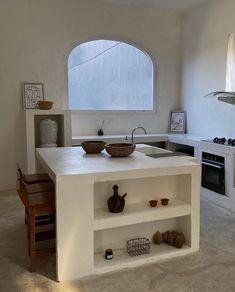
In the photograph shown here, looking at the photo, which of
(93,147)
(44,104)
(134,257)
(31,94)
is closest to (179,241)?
(134,257)

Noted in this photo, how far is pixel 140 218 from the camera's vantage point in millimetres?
2555

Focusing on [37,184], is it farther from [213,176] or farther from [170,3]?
[170,3]

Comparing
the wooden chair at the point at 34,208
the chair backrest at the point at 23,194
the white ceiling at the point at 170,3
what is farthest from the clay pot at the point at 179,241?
the white ceiling at the point at 170,3

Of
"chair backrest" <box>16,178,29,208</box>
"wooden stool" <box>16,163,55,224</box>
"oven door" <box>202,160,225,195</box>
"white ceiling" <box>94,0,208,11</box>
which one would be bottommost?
"oven door" <box>202,160,225,195</box>

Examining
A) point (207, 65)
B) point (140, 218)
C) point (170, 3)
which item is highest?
point (170, 3)

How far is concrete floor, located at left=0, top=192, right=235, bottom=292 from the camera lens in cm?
226

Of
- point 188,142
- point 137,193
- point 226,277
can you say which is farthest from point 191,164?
point 188,142

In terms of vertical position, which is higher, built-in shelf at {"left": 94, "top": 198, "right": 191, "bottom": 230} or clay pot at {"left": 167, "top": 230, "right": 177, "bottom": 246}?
built-in shelf at {"left": 94, "top": 198, "right": 191, "bottom": 230}

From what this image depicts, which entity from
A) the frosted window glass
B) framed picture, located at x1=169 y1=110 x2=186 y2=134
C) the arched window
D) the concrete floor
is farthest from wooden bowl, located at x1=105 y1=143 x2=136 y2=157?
framed picture, located at x1=169 y1=110 x2=186 y2=134

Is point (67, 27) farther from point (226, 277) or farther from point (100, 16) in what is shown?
point (226, 277)

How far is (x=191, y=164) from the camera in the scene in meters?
2.72

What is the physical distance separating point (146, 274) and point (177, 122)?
12.2 ft

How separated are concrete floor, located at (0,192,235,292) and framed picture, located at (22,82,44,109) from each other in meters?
2.27

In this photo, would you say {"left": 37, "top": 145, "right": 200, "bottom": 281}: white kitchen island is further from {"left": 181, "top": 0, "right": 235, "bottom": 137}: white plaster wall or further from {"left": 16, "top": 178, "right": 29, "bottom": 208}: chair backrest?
{"left": 181, "top": 0, "right": 235, "bottom": 137}: white plaster wall
